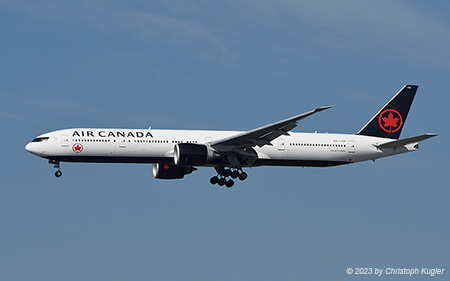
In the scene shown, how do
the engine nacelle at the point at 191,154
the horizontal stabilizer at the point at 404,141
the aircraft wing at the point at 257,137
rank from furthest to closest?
the horizontal stabilizer at the point at 404,141
the engine nacelle at the point at 191,154
the aircraft wing at the point at 257,137

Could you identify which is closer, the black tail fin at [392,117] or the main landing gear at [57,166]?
the main landing gear at [57,166]

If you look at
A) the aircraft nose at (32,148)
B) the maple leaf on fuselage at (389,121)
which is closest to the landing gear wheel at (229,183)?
the maple leaf on fuselage at (389,121)

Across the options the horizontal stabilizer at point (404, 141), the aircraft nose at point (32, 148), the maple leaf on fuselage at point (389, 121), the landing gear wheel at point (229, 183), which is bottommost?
the landing gear wheel at point (229, 183)

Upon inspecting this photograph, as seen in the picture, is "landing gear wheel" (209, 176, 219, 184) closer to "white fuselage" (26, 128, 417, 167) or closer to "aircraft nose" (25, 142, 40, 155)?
"white fuselage" (26, 128, 417, 167)

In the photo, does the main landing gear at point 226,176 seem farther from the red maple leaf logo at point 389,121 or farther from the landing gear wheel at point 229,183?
the red maple leaf logo at point 389,121

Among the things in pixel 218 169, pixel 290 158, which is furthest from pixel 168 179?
pixel 290 158

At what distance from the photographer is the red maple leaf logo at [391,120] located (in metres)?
67.8

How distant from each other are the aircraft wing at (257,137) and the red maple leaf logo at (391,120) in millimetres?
11882

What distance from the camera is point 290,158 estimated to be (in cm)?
6353

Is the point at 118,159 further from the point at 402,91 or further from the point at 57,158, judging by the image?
the point at 402,91

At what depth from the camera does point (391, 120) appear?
68.1 m

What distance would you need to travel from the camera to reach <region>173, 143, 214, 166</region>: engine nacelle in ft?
195

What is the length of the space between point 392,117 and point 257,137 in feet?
46.0

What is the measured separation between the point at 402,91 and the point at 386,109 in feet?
6.93
